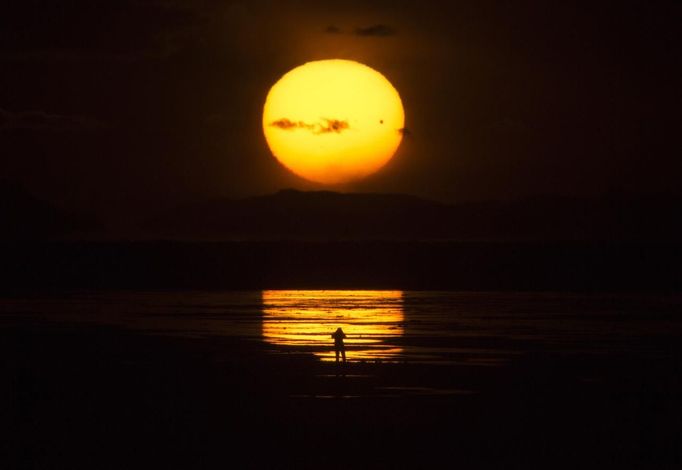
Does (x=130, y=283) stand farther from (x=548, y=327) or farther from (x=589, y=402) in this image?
(x=589, y=402)

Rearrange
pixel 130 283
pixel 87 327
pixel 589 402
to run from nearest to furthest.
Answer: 1. pixel 589 402
2. pixel 87 327
3. pixel 130 283

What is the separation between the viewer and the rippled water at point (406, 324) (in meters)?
45.8

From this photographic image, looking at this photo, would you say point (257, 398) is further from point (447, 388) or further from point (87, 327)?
point (87, 327)

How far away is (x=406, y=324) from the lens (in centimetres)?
6059

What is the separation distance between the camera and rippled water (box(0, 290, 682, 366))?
45750 mm

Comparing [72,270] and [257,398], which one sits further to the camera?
[72,270]

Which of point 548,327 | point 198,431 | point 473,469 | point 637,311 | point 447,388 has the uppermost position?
point 637,311

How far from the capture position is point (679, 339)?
49375 mm

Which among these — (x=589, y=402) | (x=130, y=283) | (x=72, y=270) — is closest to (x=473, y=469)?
(x=589, y=402)

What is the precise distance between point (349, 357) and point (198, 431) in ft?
49.7

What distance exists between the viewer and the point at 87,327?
189ft

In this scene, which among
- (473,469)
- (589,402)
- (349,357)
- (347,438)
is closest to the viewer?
(473,469)

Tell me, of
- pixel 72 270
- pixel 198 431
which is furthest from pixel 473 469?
pixel 72 270

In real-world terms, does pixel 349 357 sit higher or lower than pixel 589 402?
higher
